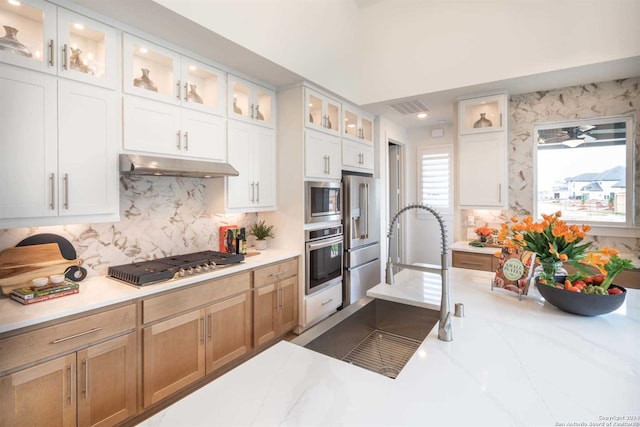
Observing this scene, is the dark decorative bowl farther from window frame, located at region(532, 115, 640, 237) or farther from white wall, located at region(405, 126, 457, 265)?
white wall, located at region(405, 126, 457, 265)

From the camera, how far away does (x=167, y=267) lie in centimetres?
225

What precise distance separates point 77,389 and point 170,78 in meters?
2.13

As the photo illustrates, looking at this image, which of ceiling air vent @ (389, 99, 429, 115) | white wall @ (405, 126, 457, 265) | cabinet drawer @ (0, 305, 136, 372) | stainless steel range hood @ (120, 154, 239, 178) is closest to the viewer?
cabinet drawer @ (0, 305, 136, 372)

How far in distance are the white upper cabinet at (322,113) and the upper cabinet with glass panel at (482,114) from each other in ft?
4.71

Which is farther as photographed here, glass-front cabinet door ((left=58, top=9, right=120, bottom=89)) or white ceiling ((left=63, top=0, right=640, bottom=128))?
white ceiling ((left=63, top=0, right=640, bottom=128))

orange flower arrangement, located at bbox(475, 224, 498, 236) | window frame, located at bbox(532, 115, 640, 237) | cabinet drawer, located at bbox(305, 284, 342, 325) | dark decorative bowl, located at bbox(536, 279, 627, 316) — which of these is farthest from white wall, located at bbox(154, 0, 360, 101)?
window frame, located at bbox(532, 115, 640, 237)

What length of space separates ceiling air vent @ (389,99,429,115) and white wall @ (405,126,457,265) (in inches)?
41.7

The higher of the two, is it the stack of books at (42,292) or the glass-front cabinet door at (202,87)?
the glass-front cabinet door at (202,87)

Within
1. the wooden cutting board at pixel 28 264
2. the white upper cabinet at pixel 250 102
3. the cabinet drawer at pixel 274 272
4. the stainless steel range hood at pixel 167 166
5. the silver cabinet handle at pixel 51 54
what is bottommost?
the cabinet drawer at pixel 274 272

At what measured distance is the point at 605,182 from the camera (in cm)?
326

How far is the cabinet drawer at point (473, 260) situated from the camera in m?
3.30

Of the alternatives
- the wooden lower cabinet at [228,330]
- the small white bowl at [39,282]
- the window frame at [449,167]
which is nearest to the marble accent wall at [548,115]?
the window frame at [449,167]

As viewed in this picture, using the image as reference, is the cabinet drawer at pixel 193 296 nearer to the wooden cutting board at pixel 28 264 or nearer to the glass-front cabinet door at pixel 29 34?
the wooden cutting board at pixel 28 264

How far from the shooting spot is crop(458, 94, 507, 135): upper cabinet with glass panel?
11.3 feet
